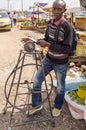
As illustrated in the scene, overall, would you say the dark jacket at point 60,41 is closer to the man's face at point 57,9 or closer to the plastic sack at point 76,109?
the man's face at point 57,9

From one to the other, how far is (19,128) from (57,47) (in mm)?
1436

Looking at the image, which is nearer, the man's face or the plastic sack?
the man's face

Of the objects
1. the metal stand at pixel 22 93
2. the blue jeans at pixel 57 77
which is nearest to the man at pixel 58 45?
the blue jeans at pixel 57 77

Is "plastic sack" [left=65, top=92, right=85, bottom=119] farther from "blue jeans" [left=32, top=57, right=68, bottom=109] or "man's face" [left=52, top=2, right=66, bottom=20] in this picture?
"man's face" [left=52, top=2, right=66, bottom=20]

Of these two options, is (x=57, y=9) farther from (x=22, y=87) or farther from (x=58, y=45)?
(x=22, y=87)

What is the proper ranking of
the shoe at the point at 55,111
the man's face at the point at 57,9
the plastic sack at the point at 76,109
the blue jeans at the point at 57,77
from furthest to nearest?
the shoe at the point at 55,111
the plastic sack at the point at 76,109
the blue jeans at the point at 57,77
the man's face at the point at 57,9

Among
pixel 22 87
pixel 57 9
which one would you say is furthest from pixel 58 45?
pixel 22 87

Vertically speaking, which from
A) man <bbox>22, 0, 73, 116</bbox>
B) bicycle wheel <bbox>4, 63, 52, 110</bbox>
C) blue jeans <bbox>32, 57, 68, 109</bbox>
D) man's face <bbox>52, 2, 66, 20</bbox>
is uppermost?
man's face <bbox>52, 2, 66, 20</bbox>

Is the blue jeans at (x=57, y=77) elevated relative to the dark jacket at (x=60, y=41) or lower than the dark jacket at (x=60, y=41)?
lower

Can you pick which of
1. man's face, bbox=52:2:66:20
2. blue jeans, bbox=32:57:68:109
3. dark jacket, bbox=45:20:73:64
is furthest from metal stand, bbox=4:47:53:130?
man's face, bbox=52:2:66:20

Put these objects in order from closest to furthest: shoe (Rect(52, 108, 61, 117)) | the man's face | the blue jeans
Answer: the man's face
the blue jeans
shoe (Rect(52, 108, 61, 117))

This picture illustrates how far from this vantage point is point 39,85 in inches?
174

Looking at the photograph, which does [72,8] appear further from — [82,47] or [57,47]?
[57,47]

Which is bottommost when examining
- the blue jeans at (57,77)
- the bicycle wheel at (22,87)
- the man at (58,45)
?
the bicycle wheel at (22,87)
